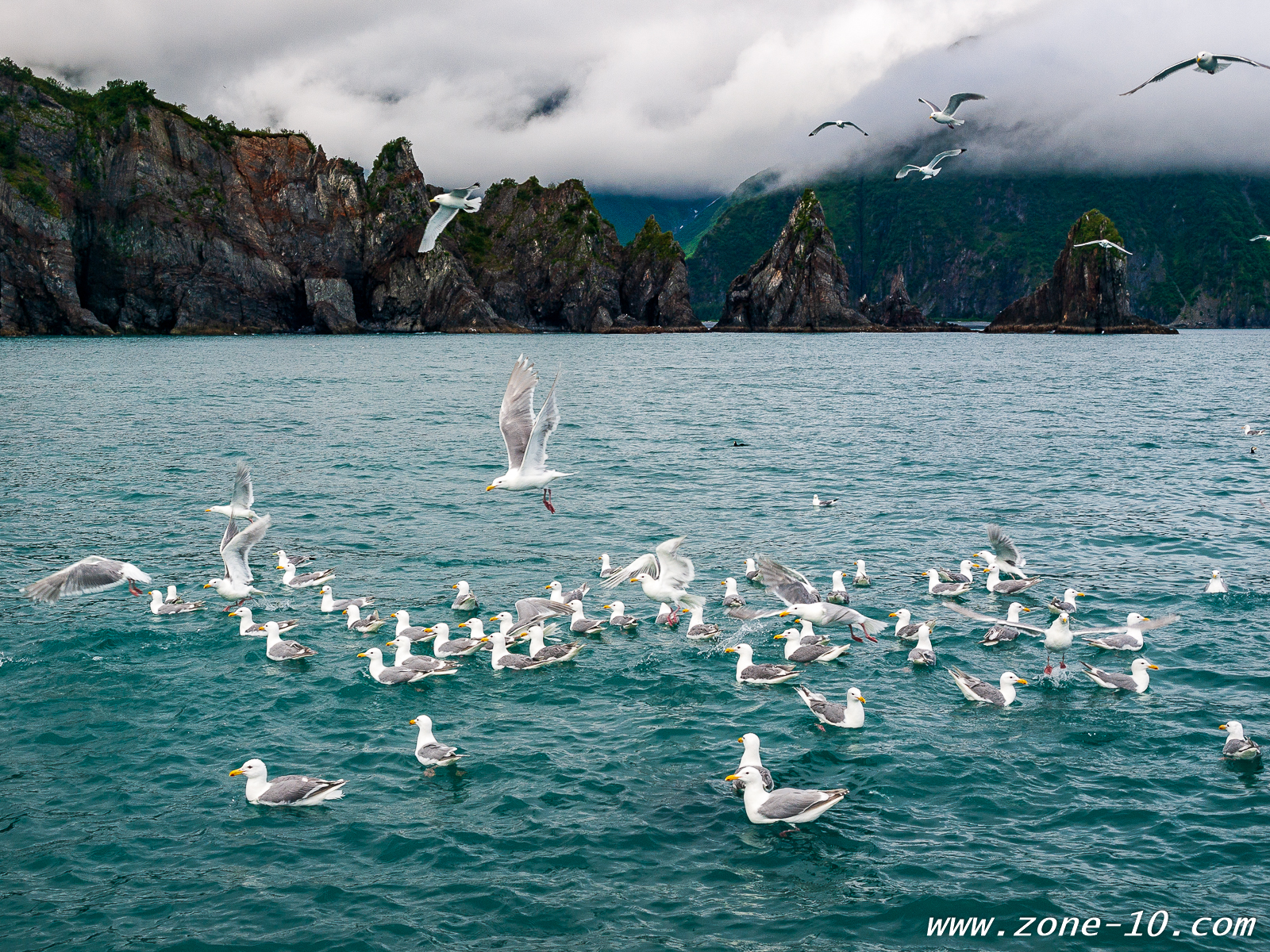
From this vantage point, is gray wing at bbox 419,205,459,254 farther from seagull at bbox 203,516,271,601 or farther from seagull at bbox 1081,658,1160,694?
seagull at bbox 1081,658,1160,694

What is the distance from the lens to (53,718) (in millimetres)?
15125

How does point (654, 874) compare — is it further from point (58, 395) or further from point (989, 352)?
point (989, 352)

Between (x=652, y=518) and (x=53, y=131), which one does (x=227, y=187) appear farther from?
(x=652, y=518)

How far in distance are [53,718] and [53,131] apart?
184255mm

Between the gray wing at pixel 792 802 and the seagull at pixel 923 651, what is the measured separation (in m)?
5.73

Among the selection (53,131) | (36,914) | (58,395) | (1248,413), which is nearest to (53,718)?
(36,914)

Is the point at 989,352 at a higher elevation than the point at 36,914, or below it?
higher

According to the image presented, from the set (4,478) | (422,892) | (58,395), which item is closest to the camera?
(422,892)

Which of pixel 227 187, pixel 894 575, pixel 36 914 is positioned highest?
pixel 227 187

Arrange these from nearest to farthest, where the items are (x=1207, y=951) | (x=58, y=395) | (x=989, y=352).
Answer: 1. (x=1207, y=951)
2. (x=58, y=395)
3. (x=989, y=352)

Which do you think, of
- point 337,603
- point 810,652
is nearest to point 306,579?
point 337,603

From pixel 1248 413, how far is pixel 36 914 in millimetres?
65141

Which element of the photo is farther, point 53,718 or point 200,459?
point 200,459

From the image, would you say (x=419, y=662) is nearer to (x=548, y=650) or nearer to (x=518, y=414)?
(x=548, y=650)
